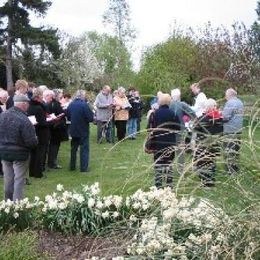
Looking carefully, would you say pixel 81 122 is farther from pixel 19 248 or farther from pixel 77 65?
pixel 77 65

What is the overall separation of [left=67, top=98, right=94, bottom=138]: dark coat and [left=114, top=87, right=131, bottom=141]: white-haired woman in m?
5.08

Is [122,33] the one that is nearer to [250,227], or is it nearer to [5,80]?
[5,80]

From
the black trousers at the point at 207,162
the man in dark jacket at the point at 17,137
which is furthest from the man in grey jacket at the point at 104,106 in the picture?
the black trousers at the point at 207,162

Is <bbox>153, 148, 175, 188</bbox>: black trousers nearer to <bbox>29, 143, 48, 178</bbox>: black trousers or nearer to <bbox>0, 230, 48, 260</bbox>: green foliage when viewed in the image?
<bbox>0, 230, 48, 260</bbox>: green foliage

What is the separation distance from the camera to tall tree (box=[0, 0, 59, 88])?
1756 inches

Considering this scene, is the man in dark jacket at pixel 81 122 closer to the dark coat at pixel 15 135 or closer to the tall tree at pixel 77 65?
the dark coat at pixel 15 135

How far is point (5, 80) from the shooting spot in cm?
4738

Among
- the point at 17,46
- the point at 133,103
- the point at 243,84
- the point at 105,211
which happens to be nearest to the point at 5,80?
the point at 17,46

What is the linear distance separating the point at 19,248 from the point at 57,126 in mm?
7341

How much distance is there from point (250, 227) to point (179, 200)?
1.18 metres

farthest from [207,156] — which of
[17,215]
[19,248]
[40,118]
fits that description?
[40,118]

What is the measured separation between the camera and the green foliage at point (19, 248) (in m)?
5.62

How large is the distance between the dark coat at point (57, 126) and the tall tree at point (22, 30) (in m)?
31.8

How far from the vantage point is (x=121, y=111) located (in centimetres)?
1831
